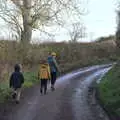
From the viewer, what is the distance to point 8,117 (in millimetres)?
12000

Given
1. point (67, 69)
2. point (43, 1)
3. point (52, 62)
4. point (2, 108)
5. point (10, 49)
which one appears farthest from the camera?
point (43, 1)

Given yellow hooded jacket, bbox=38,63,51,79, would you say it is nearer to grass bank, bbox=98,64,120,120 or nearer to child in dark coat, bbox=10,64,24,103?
child in dark coat, bbox=10,64,24,103

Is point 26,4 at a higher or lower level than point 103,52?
higher

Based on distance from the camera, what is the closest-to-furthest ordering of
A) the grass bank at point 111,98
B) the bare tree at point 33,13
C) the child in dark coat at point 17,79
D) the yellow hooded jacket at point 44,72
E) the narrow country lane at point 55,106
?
the narrow country lane at point 55,106 < the grass bank at point 111,98 < the child in dark coat at point 17,79 < the yellow hooded jacket at point 44,72 < the bare tree at point 33,13

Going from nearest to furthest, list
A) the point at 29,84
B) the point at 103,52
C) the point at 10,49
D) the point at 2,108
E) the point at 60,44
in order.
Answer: the point at 2,108 < the point at 29,84 < the point at 10,49 < the point at 60,44 < the point at 103,52

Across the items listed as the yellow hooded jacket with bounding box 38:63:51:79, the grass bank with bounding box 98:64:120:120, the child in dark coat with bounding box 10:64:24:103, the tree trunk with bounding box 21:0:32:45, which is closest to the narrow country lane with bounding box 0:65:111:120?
the child in dark coat with bounding box 10:64:24:103

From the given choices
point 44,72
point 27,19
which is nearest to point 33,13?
point 27,19

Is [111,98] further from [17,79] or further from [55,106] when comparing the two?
[17,79]

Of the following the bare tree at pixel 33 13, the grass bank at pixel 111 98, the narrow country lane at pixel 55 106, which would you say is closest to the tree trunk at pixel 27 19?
the bare tree at pixel 33 13

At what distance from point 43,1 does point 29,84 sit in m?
13.9

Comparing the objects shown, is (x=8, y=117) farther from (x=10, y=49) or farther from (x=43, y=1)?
(x=43, y=1)

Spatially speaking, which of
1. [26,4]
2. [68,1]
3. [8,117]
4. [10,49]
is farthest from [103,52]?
[8,117]

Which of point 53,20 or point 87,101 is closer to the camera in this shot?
point 87,101

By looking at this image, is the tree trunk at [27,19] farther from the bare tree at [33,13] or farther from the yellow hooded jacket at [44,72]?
the yellow hooded jacket at [44,72]
